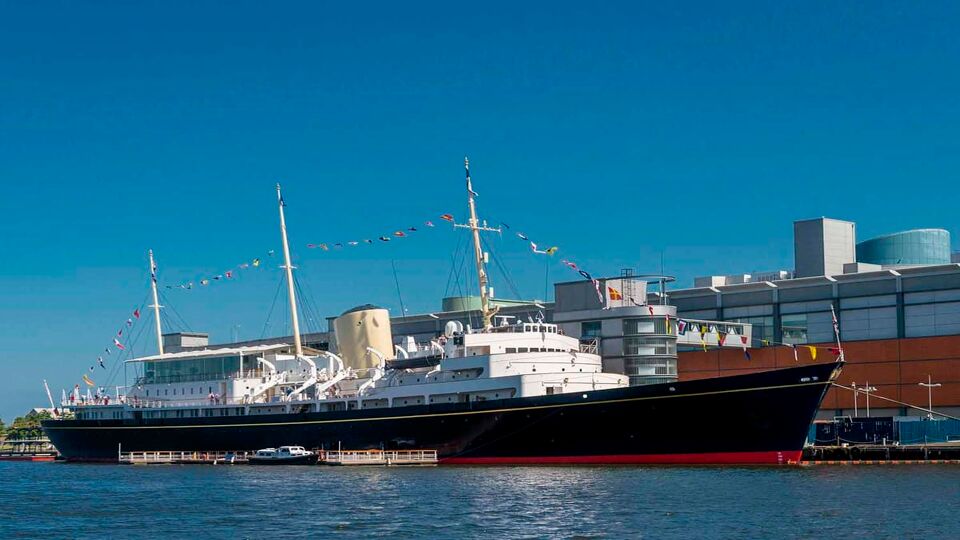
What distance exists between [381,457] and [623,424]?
14.0 metres

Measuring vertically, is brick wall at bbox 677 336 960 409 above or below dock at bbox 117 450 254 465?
above

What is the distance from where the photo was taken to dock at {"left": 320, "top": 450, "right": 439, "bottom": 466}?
63438 millimetres

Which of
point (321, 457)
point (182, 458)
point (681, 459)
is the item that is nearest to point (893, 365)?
point (681, 459)

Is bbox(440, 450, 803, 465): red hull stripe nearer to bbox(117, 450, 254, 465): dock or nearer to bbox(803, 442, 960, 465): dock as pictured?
bbox(803, 442, 960, 465): dock

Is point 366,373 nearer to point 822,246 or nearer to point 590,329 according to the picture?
point 590,329

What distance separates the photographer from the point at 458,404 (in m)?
62.5

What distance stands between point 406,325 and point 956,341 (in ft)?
145

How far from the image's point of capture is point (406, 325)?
10069 centimetres

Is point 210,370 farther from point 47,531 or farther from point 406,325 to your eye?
point 47,531

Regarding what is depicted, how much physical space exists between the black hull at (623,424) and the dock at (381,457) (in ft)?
1.70

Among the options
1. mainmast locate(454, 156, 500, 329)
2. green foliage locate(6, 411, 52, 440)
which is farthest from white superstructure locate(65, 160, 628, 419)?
green foliage locate(6, 411, 52, 440)

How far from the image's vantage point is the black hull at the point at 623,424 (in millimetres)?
56188

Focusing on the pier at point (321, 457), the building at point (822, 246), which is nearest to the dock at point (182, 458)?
the pier at point (321, 457)

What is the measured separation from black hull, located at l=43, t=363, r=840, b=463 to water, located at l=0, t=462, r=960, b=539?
1.88 m
